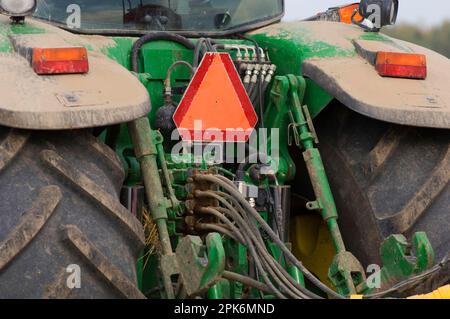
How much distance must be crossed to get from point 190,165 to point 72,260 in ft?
3.39

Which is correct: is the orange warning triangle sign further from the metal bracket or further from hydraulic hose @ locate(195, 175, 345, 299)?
the metal bracket

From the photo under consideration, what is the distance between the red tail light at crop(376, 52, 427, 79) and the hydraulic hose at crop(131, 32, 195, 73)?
0.88 meters

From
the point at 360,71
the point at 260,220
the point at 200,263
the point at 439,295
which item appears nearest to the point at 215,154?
the point at 260,220

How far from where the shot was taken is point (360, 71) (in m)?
4.92

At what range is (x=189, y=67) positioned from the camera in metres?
5.06

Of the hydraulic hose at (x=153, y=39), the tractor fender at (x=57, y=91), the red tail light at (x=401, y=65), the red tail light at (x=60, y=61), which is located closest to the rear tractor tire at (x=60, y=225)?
the tractor fender at (x=57, y=91)

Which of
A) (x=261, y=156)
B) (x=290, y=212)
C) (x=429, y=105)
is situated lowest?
(x=290, y=212)

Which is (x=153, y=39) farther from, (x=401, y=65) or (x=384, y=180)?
(x=384, y=180)

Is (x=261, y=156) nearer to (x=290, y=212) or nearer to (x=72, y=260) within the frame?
(x=290, y=212)

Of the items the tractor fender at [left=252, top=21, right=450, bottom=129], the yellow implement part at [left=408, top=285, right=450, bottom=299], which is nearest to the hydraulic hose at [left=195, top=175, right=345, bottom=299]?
the yellow implement part at [left=408, top=285, right=450, bottom=299]

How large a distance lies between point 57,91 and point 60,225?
1.70 ft

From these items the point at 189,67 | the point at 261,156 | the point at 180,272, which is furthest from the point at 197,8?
the point at 180,272

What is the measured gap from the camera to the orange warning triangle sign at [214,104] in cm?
495
